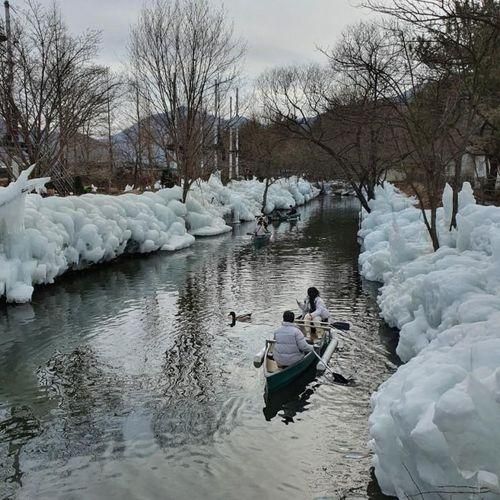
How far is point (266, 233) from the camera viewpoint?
33344mm

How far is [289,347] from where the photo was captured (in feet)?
36.4

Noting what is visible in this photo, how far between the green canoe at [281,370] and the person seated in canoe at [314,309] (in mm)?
1710

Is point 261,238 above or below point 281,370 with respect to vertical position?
above

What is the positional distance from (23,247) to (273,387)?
11.6 meters

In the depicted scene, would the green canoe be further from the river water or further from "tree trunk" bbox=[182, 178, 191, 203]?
"tree trunk" bbox=[182, 178, 191, 203]

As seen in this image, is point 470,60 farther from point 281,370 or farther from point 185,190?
point 185,190

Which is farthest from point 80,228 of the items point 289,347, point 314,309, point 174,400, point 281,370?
point 281,370

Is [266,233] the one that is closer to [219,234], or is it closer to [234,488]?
[219,234]

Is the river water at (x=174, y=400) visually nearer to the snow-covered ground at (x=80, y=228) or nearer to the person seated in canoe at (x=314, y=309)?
the person seated in canoe at (x=314, y=309)

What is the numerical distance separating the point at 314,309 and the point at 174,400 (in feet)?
16.9

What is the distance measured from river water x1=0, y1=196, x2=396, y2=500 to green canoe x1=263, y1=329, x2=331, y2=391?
26 centimetres

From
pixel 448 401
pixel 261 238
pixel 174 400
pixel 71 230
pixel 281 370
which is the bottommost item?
pixel 174 400

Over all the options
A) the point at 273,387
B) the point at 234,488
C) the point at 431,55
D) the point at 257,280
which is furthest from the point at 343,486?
the point at 257,280

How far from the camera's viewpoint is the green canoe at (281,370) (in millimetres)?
10523
